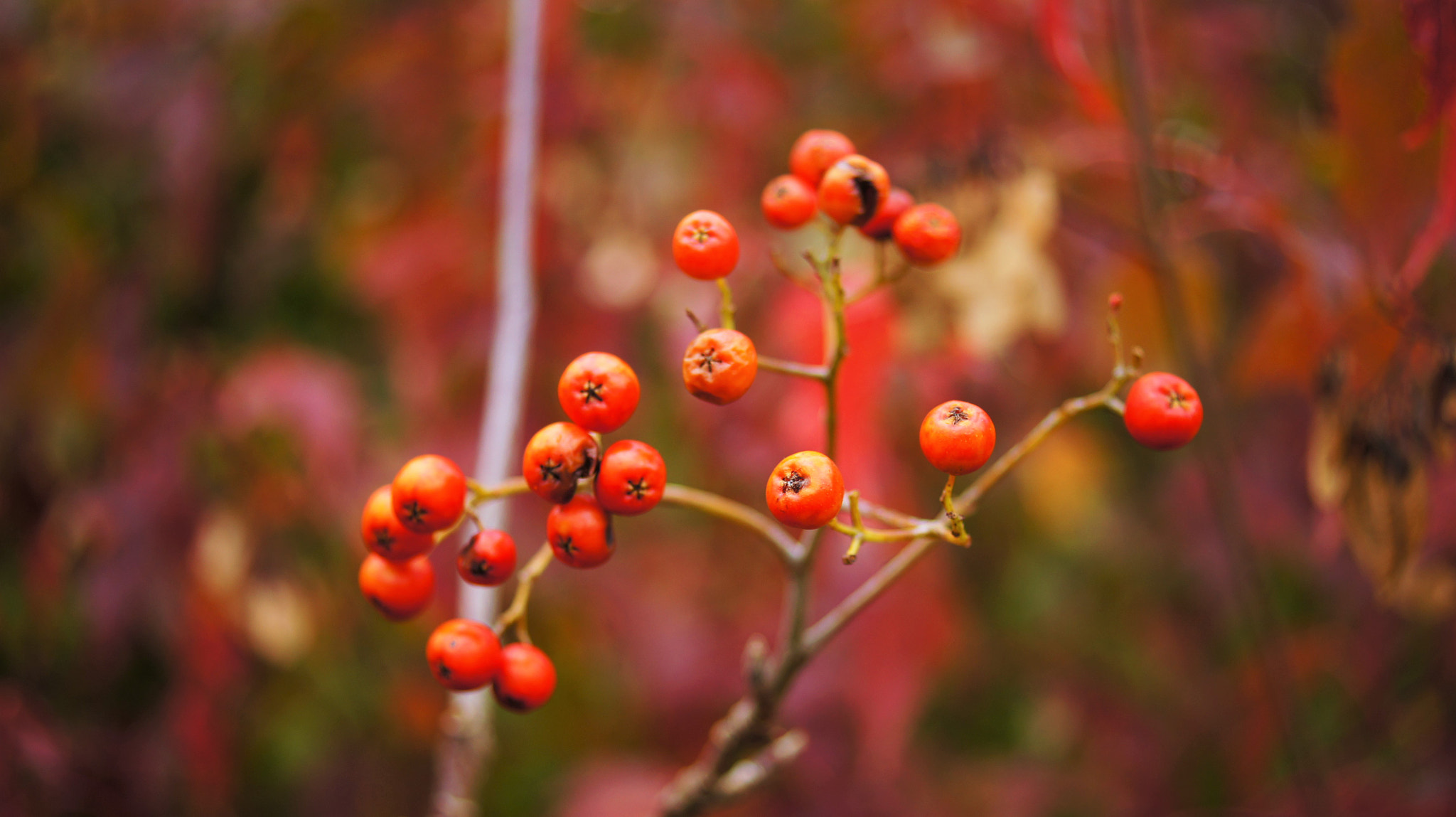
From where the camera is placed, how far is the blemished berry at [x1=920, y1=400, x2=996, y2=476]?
0.52 meters

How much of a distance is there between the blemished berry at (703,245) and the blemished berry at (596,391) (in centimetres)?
10

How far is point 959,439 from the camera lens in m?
0.52

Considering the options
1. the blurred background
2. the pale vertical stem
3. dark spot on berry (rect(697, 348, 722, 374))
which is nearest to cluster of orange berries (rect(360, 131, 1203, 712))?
dark spot on berry (rect(697, 348, 722, 374))

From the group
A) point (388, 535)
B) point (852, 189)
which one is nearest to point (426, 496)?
point (388, 535)

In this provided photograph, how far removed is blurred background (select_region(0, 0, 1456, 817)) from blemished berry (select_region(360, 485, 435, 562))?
0.69 m

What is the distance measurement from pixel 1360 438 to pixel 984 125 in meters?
0.73

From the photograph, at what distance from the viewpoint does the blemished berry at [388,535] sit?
0.61m

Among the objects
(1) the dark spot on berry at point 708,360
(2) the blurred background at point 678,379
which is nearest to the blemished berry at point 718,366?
(1) the dark spot on berry at point 708,360

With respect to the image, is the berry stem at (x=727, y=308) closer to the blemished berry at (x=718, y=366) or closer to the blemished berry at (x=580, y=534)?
the blemished berry at (x=718, y=366)

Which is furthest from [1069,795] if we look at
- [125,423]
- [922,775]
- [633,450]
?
[125,423]

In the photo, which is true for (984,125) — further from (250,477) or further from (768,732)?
(250,477)

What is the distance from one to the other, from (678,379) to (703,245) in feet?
3.30

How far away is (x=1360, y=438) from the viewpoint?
0.93 metres

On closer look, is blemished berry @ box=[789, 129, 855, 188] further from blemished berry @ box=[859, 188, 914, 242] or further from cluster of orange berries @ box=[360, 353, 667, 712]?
cluster of orange berries @ box=[360, 353, 667, 712]
